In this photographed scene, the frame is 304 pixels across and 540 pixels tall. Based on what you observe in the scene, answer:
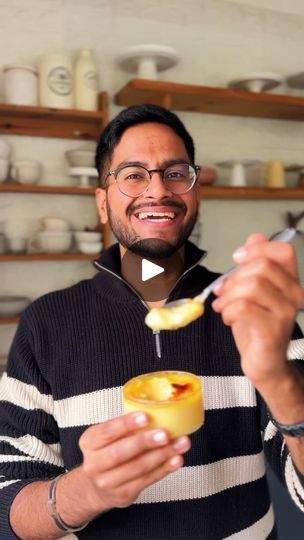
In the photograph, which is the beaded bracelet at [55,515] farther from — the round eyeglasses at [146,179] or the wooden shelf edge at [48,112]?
the wooden shelf edge at [48,112]

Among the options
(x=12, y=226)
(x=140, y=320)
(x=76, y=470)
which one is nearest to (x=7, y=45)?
(x=12, y=226)

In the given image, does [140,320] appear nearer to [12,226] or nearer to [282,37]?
[12,226]

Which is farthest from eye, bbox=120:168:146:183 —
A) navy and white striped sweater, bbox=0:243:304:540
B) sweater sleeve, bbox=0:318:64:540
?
sweater sleeve, bbox=0:318:64:540

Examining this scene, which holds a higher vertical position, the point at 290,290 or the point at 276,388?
the point at 290,290

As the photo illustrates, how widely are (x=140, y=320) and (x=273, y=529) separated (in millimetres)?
543

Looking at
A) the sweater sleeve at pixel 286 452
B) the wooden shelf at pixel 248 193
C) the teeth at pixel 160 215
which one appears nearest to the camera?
the sweater sleeve at pixel 286 452

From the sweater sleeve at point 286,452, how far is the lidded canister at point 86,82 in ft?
6.15

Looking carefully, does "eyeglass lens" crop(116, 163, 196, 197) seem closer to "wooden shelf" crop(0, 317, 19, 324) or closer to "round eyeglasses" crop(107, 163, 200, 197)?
"round eyeglasses" crop(107, 163, 200, 197)

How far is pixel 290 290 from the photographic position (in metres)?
0.65

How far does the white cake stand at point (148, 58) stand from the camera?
8.34 ft

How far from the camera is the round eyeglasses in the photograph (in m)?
1.10

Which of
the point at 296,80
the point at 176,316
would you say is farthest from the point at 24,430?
the point at 296,80

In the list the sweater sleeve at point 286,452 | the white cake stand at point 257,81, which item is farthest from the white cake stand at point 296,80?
the sweater sleeve at point 286,452

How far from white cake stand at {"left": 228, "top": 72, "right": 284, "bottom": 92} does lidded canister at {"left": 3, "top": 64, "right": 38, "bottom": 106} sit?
3.65ft
